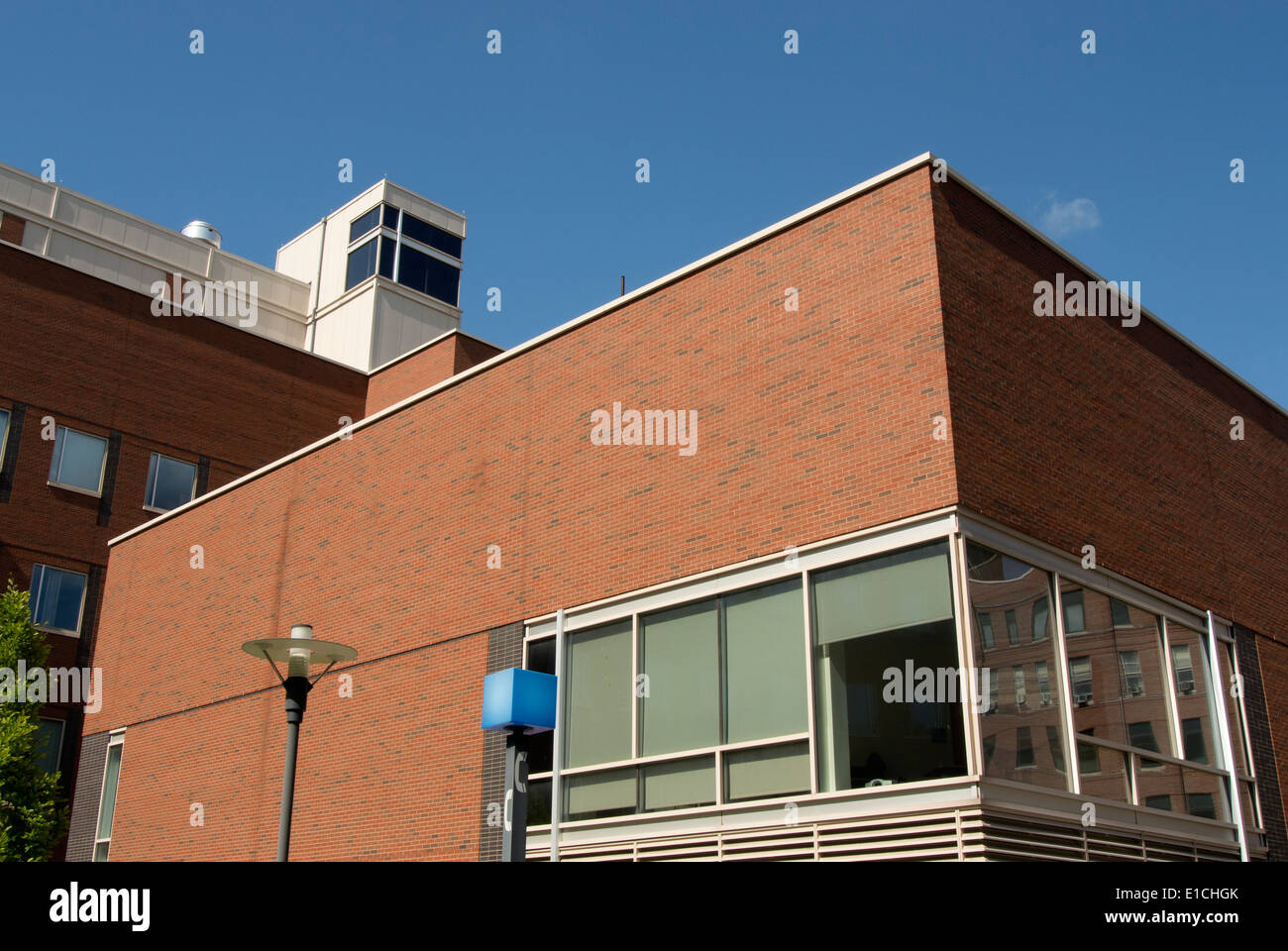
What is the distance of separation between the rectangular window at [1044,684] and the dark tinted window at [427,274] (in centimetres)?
2876

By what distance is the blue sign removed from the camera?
32.9ft

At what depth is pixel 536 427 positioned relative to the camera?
1600cm

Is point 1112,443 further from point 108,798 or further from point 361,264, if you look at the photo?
point 361,264

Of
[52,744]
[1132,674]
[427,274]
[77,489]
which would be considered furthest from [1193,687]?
[427,274]

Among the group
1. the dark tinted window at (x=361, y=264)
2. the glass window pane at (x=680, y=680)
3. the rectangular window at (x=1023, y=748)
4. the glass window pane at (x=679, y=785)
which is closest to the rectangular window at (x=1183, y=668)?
the rectangular window at (x=1023, y=748)

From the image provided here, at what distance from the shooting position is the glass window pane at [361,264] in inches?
1457

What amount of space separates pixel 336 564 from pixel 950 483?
10432 mm

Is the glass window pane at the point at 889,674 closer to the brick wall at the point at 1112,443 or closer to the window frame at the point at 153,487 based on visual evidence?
the brick wall at the point at 1112,443

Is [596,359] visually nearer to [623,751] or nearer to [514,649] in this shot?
[514,649]

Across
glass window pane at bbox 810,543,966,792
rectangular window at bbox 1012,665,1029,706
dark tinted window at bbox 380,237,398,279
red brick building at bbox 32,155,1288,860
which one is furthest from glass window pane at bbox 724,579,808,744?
dark tinted window at bbox 380,237,398,279

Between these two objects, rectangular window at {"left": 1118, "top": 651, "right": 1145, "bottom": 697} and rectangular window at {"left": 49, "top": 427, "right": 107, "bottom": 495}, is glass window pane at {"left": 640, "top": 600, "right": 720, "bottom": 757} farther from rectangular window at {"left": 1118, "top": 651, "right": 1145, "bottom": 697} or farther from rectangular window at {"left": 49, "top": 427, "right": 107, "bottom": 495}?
rectangular window at {"left": 49, "top": 427, "right": 107, "bottom": 495}

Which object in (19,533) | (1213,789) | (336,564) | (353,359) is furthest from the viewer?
(353,359)

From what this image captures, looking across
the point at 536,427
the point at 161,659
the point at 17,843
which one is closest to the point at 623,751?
the point at 536,427

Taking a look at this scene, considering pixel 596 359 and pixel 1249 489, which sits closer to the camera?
pixel 596 359
